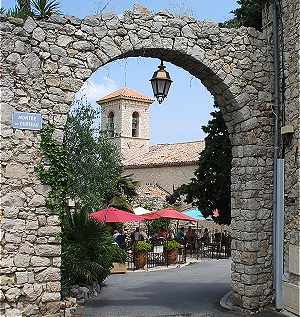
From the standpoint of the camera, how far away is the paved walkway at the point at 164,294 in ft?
29.7

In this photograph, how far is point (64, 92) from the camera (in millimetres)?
7941

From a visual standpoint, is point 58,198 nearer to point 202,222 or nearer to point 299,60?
point 299,60

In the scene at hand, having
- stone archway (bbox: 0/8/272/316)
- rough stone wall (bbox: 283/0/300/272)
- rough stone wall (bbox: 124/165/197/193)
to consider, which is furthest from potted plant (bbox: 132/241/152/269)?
rough stone wall (bbox: 124/165/197/193)

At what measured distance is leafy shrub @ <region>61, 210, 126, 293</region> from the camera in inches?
404

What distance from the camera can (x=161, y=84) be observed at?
882cm

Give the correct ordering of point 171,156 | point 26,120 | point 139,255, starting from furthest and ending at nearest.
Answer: point 171,156
point 139,255
point 26,120

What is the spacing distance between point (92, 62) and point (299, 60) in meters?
3.26

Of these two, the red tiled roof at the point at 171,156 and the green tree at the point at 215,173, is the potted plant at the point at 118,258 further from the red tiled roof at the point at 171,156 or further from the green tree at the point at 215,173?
the red tiled roof at the point at 171,156

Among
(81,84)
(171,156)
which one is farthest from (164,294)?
(171,156)

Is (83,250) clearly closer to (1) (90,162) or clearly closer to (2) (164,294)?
(2) (164,294)

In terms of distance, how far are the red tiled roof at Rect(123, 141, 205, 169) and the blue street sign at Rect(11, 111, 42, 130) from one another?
79.0ft

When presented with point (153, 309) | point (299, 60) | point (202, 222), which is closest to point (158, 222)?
point (202, 222)

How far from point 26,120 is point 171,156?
1096 inches

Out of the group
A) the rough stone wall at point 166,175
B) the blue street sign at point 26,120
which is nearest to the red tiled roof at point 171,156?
A: the rough stone wall at point 166,175
